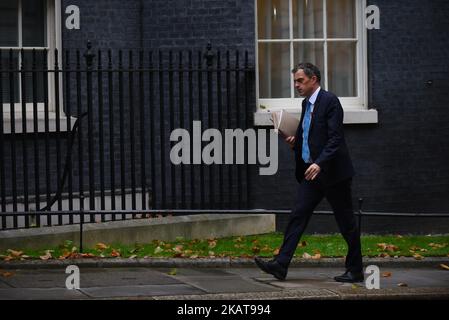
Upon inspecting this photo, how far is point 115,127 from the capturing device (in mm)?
13859

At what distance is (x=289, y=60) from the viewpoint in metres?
14.6

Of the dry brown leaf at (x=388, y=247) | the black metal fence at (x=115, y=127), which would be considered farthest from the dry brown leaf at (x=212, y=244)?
the dry brown leaf at (x=388, y=247)

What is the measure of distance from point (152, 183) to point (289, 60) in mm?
2813

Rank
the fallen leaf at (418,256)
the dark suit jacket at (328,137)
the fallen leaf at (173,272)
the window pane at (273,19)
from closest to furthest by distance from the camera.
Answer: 1. the dark suit jacket at (328,137)
2. the fallen leaf at (173,272)
3. the fallen leaf at (418,256)
4. the window pane at (273,19)

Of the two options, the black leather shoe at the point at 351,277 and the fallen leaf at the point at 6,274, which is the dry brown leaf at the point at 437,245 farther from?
the fallen leaf at the point at 6,274

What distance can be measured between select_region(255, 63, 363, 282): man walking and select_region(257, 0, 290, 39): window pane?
4361 mm

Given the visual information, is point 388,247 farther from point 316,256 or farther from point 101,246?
point 101,246

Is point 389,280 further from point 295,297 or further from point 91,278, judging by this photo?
point 91,278

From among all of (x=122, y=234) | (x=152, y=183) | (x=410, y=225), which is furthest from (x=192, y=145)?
(x=410, y=225)

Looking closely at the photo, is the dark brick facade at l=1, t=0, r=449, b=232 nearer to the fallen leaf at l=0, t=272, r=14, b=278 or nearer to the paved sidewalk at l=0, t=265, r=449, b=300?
the paved sidewalk at l=0, t=265, r=449, b=300

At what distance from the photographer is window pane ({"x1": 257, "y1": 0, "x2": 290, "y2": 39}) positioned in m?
14.5

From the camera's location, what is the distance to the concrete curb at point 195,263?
1110cm

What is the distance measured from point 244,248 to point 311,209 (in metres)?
2.40

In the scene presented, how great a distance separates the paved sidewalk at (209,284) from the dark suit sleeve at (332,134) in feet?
3.92
